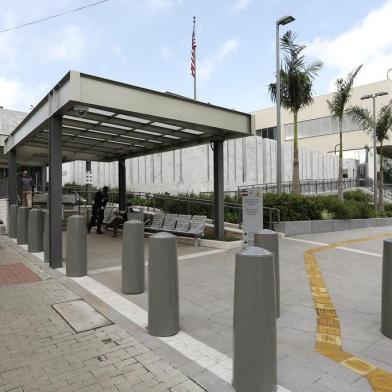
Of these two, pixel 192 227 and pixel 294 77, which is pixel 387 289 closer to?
pixel 192 227

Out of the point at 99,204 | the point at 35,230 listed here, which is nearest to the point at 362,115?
the point at 99,204

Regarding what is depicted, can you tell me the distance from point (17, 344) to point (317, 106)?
50.3 metres

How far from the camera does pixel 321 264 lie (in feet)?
25.7

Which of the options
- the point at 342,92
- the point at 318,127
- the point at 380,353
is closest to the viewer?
the point at 380,353

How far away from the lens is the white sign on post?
775cm

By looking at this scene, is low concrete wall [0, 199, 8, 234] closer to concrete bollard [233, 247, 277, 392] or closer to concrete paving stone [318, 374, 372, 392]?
concrete bollard [233, 247, 277, 392]

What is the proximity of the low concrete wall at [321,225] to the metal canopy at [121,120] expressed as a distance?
162 inches

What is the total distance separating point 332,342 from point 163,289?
1.85 metres

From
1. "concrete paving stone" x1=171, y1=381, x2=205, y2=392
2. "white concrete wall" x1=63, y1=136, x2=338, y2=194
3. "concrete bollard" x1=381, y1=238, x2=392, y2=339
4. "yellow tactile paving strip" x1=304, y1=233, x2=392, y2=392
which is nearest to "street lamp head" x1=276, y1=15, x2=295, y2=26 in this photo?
"white concrete wall" x1=63, y1=136, x2=338, y2=194

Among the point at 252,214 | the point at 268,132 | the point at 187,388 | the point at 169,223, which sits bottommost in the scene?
the point at 187,388

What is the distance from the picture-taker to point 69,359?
3.49 metres

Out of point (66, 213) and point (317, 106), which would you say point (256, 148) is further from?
point (317, 106)

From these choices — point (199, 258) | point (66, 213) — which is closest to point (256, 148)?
point (66, 213)

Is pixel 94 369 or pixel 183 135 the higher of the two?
pixel 183 135
